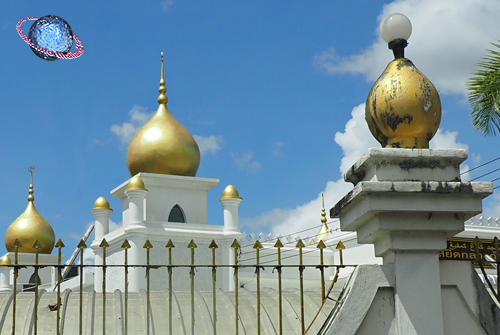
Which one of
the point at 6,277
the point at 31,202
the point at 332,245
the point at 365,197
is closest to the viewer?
the point at 365,197

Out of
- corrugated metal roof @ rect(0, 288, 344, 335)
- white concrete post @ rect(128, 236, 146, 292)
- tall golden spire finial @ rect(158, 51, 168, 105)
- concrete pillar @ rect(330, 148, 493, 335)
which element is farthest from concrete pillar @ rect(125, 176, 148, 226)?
concrete pillar @ rect(330, 148, 493, 335)

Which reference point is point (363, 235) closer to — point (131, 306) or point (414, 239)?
point (414, 239)

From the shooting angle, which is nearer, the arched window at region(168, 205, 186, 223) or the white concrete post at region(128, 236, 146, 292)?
the white concrete post at region(128, 236, 146, 292)

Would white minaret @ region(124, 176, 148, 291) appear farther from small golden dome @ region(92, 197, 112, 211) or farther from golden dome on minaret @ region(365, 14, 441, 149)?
golden dome on minaret @ region(365, 14, 441, 149)

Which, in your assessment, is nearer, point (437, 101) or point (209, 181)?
point (437, 101)

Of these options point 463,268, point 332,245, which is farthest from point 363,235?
point 332,245

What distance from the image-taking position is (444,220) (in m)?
4.11

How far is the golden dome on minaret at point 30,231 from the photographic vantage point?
27627mm

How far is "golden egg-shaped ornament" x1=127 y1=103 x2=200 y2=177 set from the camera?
21.4 m

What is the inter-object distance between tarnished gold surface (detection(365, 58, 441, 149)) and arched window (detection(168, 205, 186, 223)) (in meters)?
17.3

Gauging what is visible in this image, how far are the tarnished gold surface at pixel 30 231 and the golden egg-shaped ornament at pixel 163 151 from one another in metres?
7.90

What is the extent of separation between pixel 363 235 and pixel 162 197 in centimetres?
1710

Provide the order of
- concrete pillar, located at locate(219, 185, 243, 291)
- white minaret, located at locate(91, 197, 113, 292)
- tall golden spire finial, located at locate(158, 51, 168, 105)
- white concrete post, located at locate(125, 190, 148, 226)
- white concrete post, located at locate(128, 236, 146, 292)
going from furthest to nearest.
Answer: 1. tall golden spire finial, located at locate(158, 51, 168, 105)
2. white minaret, located at locate(91, 197, 113, 292)
3. concrete pillar, located at locate(219, 185, 243, 291)
4. white concrete post, located at locate(125, 190, 148, 226)
5. white concrete post, located at locate(128, 236, 146, 292)

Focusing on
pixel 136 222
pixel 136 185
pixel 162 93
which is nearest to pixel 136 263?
pixel 136 222
